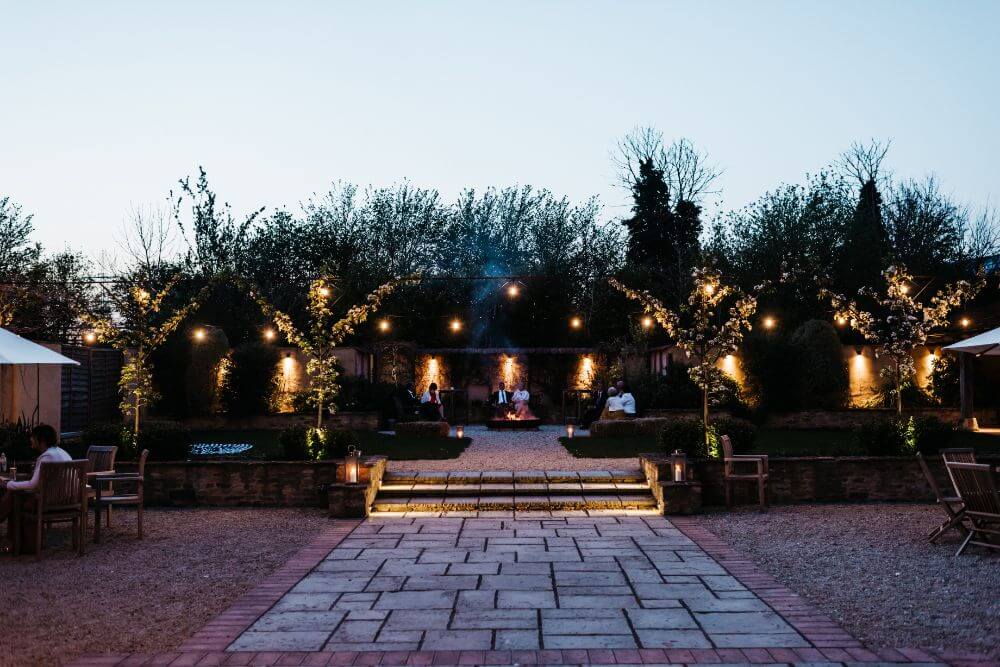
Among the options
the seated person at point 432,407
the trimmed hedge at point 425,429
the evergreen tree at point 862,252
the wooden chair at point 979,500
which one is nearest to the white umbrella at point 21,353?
the wooden chair at point 979,500

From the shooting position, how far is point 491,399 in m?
22.1

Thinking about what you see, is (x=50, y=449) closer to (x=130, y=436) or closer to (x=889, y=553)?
(x=130, y=436)

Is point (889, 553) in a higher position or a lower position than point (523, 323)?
lower

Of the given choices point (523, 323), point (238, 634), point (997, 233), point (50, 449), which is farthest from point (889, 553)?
point (997, 233)

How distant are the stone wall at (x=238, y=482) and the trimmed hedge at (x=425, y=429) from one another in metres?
7.26

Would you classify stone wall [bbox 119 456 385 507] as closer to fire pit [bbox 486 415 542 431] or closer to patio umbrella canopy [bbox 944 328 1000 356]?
patio umbrella canopy [bbox 944 328 1000 356]

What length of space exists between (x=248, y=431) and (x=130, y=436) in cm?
815

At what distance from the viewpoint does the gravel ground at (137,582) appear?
461cm

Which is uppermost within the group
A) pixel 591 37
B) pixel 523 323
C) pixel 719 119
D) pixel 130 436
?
pixel 719 119

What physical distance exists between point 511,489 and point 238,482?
333 cm

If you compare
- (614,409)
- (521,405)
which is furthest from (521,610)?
(521,405)

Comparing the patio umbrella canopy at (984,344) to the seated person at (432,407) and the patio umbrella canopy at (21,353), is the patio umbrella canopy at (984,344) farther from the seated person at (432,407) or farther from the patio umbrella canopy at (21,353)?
the seated person at (432,407)

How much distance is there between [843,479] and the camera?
1000cm

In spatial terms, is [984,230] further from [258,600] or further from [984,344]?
[258,600]
